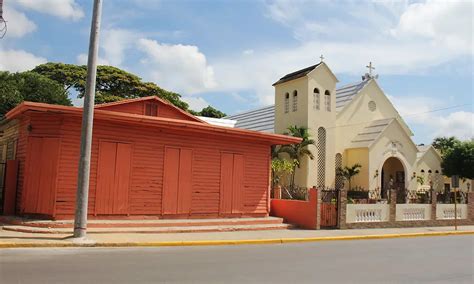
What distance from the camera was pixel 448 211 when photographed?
22.6 meters

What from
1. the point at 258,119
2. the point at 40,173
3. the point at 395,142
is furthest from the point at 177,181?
the point at 258,119

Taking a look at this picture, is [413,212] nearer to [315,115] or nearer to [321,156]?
[321,156]

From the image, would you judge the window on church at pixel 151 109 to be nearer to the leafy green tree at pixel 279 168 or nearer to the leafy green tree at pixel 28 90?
the leafy green tree at pixel 279 168

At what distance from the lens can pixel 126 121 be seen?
46.3ft

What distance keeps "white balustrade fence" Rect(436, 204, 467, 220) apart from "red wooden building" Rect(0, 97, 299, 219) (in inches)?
378

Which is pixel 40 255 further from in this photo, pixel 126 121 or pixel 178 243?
pixel 126 121

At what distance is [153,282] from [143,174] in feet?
26.0

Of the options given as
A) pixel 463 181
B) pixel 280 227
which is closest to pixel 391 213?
pixel 280 227

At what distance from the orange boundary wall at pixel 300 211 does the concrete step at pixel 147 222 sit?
0.71m

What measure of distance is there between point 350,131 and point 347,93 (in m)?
3.70

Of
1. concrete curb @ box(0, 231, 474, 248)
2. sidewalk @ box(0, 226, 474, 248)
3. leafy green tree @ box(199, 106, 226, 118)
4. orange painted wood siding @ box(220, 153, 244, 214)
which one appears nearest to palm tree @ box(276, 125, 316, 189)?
sidewalk @ box(0, 226, 474, 248)

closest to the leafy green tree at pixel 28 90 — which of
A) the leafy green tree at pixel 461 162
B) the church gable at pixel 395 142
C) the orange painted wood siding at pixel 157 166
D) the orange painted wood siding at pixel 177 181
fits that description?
the orange painted wood siding at pixel 157 166

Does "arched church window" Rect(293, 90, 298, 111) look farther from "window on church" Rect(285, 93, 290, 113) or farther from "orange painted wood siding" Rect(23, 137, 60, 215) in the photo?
"orange painted wood siding" Rect(23, 137, 60, 215)

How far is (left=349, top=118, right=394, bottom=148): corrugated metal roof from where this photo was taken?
31203 mm
